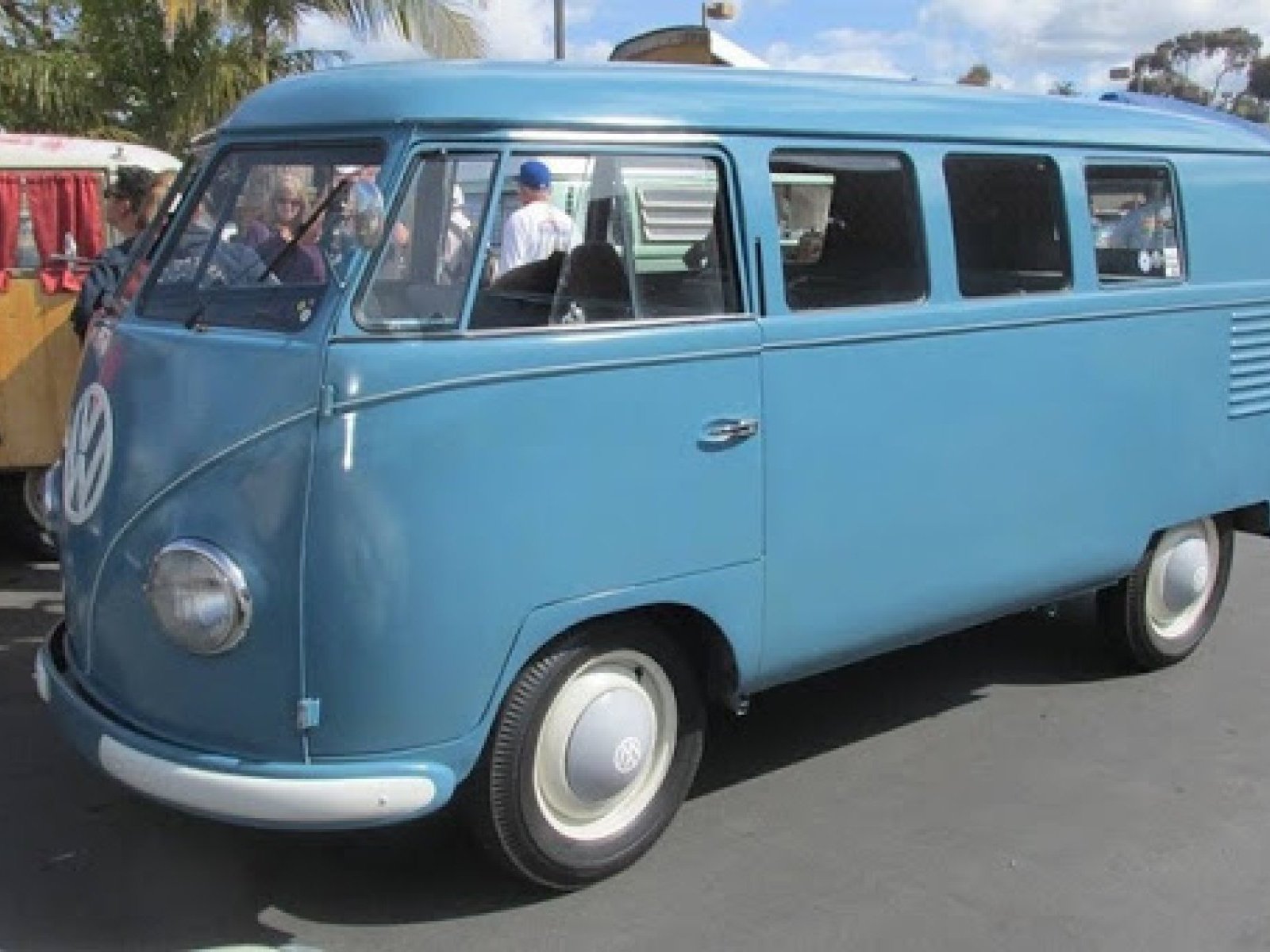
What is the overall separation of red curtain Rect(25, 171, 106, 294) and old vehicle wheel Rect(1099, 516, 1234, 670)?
509 centimetres

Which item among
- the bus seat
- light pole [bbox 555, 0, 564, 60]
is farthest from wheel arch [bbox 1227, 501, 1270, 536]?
light pole [bbox 555, 0, 564, 60]

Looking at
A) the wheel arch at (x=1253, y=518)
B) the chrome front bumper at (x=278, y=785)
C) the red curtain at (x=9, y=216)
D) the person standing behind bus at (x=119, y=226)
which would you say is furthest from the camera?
the red curtain at (x=9, y=216)

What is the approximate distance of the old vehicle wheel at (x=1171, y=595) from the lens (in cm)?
528

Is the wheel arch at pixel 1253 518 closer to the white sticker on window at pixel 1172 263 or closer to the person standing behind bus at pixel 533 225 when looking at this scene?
the white sticker on window at pixel 1172 263

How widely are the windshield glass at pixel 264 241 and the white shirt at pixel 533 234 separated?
1.14 feet

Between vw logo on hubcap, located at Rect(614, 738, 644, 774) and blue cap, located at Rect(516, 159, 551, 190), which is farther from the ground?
blue cap, located at Rect(516, 159, 551, 190)

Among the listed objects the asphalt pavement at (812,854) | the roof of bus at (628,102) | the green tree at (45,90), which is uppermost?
the green tree at (45,90)

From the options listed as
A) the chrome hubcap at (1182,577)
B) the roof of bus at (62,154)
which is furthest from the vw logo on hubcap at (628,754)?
the roof of bus at (62,154)

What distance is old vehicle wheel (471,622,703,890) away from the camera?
343cm

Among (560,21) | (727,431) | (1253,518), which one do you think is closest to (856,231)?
(727,431)

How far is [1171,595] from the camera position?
213 inches

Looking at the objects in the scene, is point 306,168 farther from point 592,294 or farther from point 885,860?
point 885,860

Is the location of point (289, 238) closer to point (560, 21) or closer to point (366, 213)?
point (366, 213)

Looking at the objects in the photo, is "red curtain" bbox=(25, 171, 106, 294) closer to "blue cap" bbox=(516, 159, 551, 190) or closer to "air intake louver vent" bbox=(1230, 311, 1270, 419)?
"blue cap" bbox=(516, 159, 551, 190)
